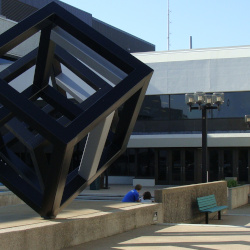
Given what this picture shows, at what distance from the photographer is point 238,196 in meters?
20.3

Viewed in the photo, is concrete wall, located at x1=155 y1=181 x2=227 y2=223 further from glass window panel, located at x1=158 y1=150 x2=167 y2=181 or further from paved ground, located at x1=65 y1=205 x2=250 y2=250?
glass window panel, located at x1=158 y1=150 x2=167 y2=181

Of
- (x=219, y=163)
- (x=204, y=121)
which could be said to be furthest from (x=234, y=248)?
(x=219, y=163)

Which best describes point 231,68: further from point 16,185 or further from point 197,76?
point 16,185

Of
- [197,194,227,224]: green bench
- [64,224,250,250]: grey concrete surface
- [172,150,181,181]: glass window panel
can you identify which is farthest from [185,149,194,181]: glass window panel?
[64,224,250,250]: grey concrete surface

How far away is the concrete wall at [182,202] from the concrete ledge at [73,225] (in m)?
0.48

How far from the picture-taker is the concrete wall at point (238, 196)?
753 inches

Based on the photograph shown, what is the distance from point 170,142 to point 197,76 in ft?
14.6

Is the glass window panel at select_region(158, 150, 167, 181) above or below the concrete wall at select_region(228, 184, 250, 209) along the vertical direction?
above

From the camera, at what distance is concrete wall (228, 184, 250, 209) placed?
1912 centimetres

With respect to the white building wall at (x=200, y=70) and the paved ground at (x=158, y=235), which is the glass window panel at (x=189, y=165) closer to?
the white building wall at (x=200, y=70)

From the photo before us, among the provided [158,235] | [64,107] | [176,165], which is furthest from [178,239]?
[176,165]

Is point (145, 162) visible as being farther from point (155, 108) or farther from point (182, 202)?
point (182, 202)

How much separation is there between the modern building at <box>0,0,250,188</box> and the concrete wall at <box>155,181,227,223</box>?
15.7 m

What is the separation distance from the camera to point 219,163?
31812 millimetres
